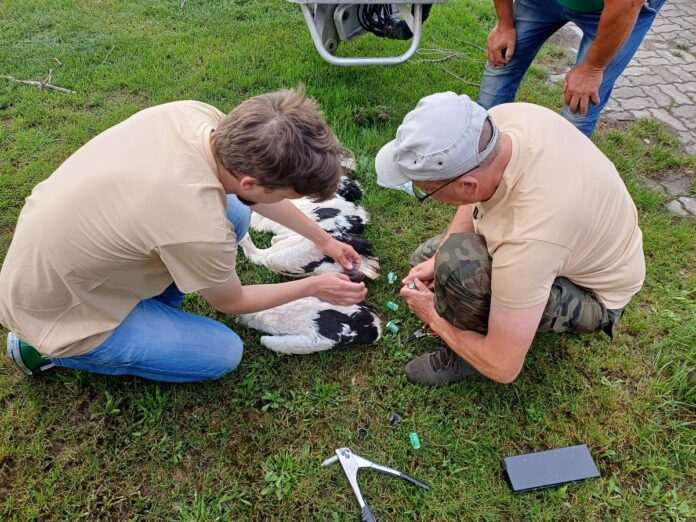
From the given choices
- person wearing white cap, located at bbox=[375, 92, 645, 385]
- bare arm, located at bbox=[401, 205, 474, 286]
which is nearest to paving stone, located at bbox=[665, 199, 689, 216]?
person wearing white cap, located at bbox=[375, 92, 645, 385]

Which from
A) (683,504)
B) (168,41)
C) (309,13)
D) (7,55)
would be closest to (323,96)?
(309,13)

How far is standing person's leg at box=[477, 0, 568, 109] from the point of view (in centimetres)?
291

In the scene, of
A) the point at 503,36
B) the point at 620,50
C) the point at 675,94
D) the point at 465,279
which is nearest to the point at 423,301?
the point at 465,279

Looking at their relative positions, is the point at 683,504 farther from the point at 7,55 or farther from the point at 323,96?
the point at 7,55

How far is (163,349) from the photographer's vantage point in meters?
2.21

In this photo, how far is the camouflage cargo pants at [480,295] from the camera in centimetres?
211

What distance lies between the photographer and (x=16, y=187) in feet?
11.3

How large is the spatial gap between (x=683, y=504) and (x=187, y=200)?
254 cm

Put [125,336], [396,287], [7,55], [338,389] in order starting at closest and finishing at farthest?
[125,336] < [338,389] < [396,287] < [7,55]

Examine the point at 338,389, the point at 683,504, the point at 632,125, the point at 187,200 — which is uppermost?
the point at 187,200

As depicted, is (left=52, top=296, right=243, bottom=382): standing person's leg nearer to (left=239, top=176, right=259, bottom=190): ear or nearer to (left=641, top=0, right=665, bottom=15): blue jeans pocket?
(left=239, top=176, right=259, bottom=190): ear

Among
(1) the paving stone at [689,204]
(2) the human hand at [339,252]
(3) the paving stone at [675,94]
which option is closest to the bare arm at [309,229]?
(2) the human hand at [339,252]

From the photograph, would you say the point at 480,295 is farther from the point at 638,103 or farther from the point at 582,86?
the point at 638,103

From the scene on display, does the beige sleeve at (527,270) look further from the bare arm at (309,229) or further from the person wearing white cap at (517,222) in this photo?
the bare arm at (309,229)
